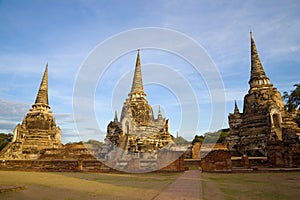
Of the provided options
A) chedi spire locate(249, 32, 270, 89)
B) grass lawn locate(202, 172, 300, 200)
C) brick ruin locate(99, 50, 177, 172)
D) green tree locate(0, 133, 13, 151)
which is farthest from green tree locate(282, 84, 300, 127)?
green tree locate(0, 133, 13, 151)

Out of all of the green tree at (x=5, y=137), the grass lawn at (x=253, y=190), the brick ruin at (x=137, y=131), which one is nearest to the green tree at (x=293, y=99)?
the brick ruin at (x=137, y=131)

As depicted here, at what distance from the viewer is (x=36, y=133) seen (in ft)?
102

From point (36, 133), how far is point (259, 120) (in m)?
29.4

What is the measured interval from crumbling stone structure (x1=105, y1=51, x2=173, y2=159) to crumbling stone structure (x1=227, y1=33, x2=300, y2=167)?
8822 millimetres

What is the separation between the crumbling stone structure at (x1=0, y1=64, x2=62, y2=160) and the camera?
90.8 ft

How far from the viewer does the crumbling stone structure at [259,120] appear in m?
23.2

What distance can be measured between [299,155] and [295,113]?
20.5 metres

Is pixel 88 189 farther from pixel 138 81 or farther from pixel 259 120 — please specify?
pixel 138 81

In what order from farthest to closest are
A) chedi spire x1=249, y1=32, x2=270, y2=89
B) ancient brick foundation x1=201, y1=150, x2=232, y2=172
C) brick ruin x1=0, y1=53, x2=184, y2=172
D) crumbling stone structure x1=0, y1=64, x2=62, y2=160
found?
chedi spire x1=249, y1=32, x2=270, y2=89 → crumbling stone structure x1=0, y1=64, x2=62, y2=160 → brick ruin x1=0, y1=53, x2=184, y2=172 → ancient brick foundation x1=201, y1=150, x2=232, y2=172

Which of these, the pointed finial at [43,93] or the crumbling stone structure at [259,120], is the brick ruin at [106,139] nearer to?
the pointed finial at [43,93]

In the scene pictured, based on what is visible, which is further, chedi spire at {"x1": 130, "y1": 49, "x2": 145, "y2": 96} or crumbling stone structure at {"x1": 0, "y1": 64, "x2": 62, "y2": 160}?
chedi spire at {"x1": 130, "y1": 49, "x2": 145, "y2": 96}

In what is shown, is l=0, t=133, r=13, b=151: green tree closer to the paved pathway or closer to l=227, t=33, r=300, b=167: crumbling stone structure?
l=227, t=33, r=300, b=167: crumbling stone structure

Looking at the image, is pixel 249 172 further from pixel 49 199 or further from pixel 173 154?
pixel 49 199

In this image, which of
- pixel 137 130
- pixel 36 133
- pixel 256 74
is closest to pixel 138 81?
Answer: pixel 137 130
